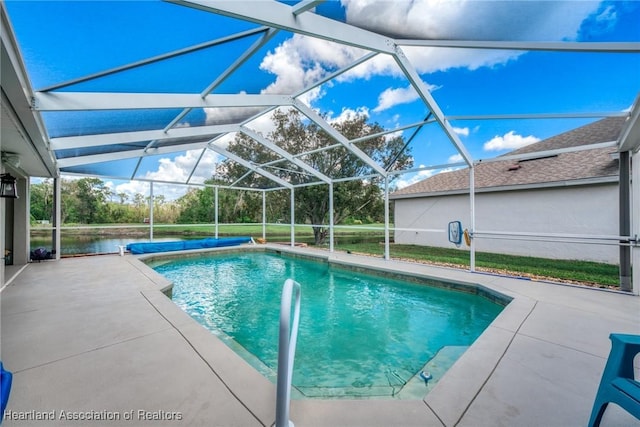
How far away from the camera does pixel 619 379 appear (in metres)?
1.41

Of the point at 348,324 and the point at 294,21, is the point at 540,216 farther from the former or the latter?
the point at 294,21

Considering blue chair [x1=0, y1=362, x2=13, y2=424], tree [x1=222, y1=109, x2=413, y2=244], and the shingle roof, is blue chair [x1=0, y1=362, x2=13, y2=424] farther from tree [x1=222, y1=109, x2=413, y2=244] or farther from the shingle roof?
the shingle roof

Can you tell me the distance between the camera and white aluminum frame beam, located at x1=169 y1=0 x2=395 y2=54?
261 centimetres

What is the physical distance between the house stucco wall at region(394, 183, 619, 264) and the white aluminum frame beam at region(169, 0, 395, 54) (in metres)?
4.35

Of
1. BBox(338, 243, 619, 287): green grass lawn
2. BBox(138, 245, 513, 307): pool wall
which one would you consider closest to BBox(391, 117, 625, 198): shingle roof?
BBox(338, 243, 619, 287): green grass lawn

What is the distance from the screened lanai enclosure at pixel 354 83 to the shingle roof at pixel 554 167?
6 centimetres

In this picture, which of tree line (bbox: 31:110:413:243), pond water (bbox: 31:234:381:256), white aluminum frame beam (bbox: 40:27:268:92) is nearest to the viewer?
white aluminum frame beam (bbox: 40:27:268:92)

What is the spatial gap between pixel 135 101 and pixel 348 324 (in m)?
4.61

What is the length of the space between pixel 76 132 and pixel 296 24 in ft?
15.7

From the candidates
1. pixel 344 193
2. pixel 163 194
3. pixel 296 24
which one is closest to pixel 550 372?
pixel 296 24

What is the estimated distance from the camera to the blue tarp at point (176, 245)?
361 inches

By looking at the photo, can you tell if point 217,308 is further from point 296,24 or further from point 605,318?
point 605,318

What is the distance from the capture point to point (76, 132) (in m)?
5.10

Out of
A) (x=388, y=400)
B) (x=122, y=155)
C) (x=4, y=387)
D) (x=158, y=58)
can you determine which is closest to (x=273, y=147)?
(x=122, y=155)
